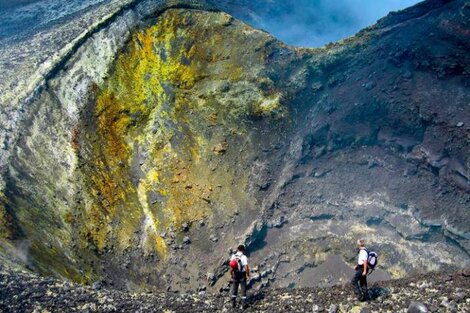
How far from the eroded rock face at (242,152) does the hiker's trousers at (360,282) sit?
7.72m

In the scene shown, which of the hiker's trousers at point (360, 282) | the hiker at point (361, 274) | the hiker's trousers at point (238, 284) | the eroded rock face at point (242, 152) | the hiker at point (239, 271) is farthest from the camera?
the eroded rock face at point (242, 152)

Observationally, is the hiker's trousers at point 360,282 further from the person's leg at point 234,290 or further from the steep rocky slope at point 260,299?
the person's leg at point 234,290

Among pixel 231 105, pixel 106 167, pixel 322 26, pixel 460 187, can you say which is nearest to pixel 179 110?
pixel 231 105

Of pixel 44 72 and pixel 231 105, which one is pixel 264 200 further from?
pixel 44 72

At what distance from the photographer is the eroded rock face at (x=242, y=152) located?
20.4 meters

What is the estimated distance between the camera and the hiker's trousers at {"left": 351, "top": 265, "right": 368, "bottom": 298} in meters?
12.3

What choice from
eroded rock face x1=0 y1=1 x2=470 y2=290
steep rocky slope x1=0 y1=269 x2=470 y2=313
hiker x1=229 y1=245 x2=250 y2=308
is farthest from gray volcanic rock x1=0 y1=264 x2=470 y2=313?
eroded rock face x1=0 y1=1 x2=470 y2=290

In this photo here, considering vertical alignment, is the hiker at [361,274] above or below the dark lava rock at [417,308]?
above

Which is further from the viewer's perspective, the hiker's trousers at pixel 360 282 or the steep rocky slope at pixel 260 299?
the hiker's trousers at pixel 360 282

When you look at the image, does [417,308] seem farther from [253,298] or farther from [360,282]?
[253,298]

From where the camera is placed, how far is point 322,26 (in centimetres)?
5866

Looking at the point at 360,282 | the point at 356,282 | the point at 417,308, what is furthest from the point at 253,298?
the point at 417,308

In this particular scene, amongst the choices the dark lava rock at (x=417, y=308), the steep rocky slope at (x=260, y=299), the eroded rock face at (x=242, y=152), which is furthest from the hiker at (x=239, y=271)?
the eroded rock face at (x=242, y=152)

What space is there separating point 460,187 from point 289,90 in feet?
37.5
